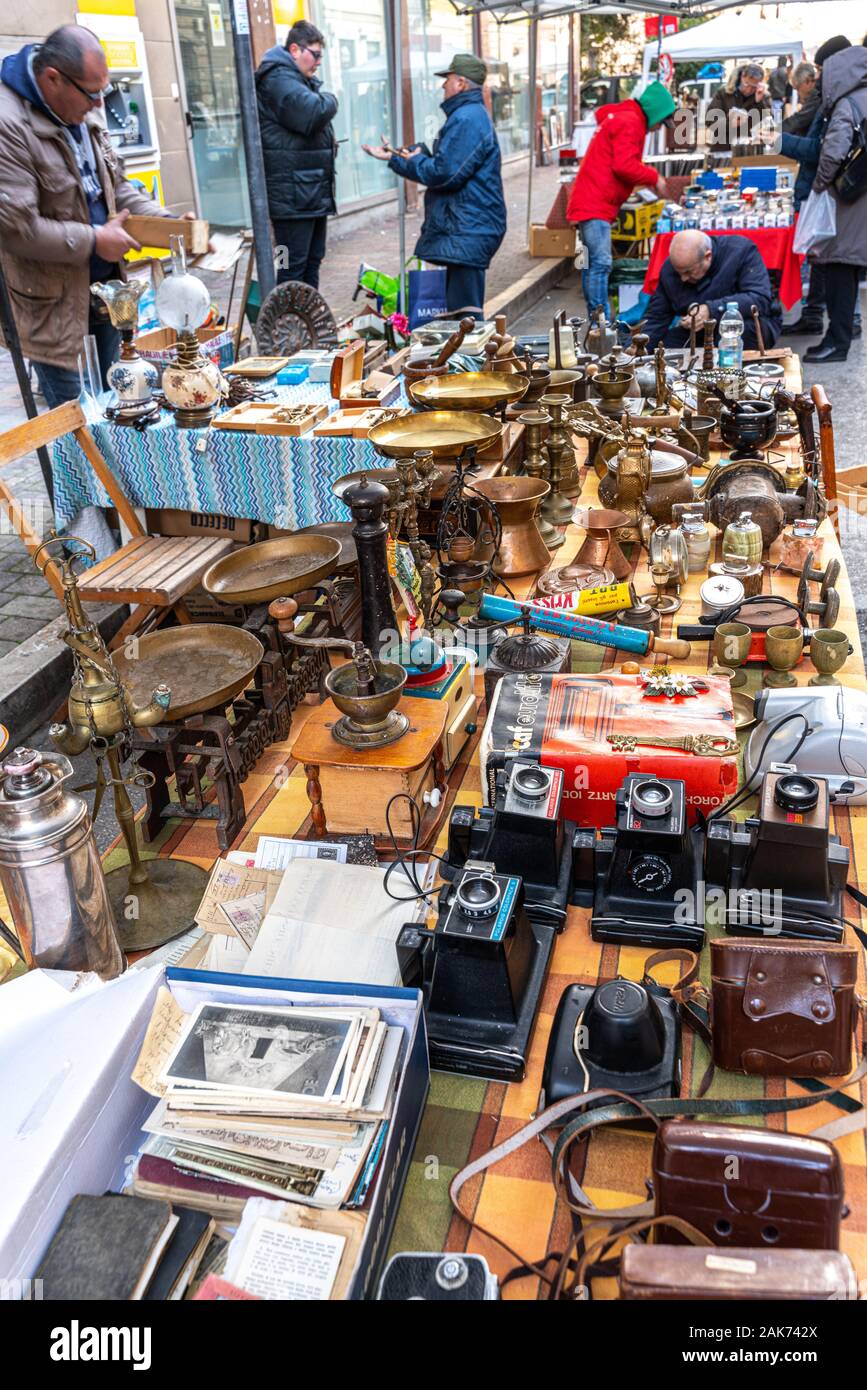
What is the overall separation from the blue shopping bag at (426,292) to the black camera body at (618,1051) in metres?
6.10

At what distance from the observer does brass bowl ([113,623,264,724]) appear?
2.12 m

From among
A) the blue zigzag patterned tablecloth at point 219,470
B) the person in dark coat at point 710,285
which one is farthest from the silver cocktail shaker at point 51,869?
the person in dark coat at point 710,285

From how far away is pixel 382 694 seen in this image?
1.92m

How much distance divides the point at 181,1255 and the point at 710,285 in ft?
18.9

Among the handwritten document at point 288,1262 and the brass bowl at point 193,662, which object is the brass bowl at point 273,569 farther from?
the handwritten document at point 288,1262

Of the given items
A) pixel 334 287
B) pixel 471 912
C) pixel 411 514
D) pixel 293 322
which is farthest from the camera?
pixel 334 287

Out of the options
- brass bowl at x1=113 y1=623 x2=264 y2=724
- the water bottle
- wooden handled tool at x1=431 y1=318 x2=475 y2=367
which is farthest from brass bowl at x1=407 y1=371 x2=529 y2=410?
the water bottle

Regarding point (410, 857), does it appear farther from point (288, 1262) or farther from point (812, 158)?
point (812, 158)

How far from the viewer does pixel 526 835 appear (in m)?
1.75

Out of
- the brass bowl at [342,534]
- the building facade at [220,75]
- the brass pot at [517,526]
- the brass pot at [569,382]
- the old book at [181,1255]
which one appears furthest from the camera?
the building facade at [220,75]

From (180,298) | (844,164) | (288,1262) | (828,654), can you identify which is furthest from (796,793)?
(844,164)

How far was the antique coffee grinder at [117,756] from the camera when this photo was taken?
175cm
